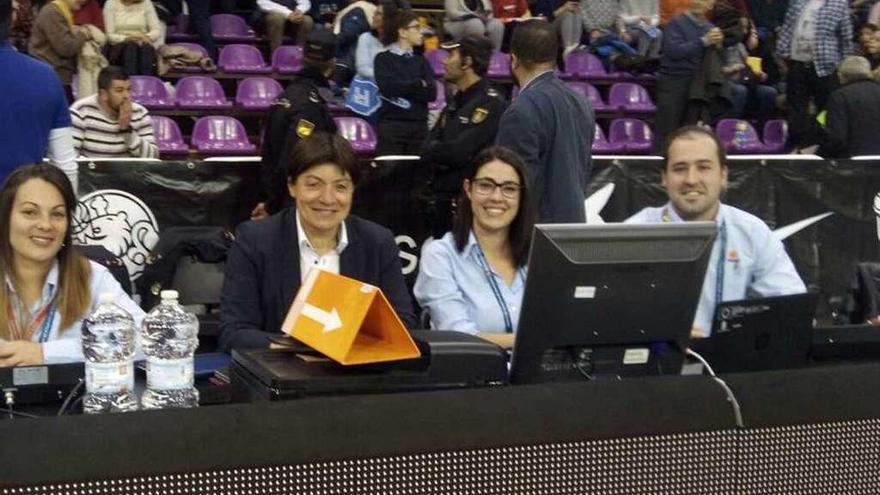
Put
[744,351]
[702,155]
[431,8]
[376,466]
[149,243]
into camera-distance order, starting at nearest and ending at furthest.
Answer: [376,466] < [744,351] < [702,155] < [149,243] < [431,8]

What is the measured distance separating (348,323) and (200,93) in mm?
7787

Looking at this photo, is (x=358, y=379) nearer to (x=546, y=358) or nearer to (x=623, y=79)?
(x=546, y=358)

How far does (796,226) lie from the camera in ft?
23.0

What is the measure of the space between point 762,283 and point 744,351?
3.02 feet

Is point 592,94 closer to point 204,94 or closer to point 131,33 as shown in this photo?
point 204,94

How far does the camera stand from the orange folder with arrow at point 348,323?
90.3 inches

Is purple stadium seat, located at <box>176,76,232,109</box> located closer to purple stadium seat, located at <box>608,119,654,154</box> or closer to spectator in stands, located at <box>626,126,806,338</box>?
purple stadium seat, located at <box>608,119,654,154</box>

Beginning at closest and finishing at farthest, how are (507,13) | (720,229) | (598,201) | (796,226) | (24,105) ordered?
(720,229)
(24,105)
(598,201)
(796,226)
(507,13)

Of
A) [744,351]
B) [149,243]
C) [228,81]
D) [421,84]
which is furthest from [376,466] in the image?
[228,81]

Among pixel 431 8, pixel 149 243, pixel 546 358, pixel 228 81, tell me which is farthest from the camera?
pixel 431 8

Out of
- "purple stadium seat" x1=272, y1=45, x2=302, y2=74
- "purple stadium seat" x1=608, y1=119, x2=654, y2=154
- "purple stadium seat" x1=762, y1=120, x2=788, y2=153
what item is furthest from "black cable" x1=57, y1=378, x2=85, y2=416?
"purple stadium seat" x1=762, y1=120, x2=788, y2=153

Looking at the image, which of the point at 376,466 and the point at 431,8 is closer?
the point at 376,466

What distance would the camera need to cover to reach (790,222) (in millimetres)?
6988

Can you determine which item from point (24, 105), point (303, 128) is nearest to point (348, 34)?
point (303, 128)
